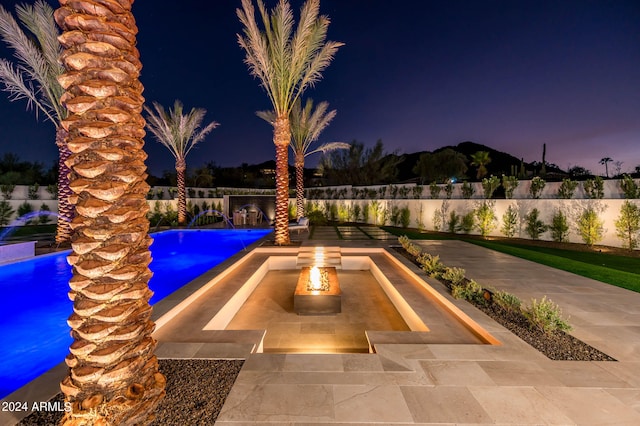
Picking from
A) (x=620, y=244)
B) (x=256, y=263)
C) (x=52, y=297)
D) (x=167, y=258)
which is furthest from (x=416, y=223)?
(x=52, y=297)

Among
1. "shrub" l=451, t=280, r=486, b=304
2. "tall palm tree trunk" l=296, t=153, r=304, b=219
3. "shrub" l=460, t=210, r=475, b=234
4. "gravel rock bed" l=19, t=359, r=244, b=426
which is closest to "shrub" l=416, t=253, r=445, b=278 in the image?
"shrub" l=451, t=280, r=486, b=304

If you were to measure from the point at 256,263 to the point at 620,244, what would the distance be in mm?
15591

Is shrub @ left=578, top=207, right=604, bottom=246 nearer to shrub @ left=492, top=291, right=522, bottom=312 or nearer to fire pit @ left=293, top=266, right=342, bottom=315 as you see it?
shrub @ left=492, top=291, right=522, bottom=312

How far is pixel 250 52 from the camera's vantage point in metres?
11.2

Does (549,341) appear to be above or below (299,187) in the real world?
below

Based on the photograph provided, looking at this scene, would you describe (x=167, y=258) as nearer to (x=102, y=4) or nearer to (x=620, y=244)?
(x=102, y=4)

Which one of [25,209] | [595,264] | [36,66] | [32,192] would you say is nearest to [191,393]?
[595,264]

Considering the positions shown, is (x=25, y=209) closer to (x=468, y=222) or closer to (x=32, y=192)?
(x=32, y=192)

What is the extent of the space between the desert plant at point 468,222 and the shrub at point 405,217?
3.85 m

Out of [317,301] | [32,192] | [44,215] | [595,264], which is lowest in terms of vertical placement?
[317,301]

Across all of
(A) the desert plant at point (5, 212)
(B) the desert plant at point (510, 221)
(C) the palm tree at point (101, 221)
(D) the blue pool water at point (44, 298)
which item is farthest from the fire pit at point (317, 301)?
(A) the desert plant at point (5, 212)

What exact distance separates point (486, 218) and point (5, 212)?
105 feet

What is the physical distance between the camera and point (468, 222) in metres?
16.7

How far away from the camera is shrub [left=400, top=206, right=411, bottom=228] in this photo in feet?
65.8
